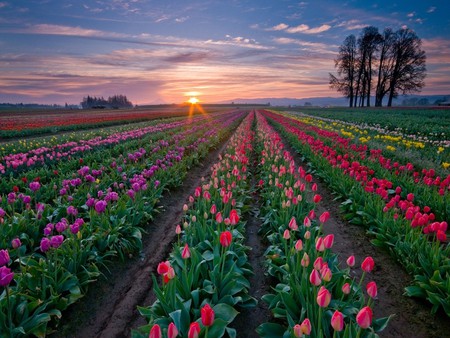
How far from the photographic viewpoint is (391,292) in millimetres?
3932

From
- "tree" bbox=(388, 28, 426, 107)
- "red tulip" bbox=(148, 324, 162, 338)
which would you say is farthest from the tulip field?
"tree" bbox=(388, 28, 426, 107)

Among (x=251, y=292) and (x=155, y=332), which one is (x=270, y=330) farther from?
(x=155, y=332)

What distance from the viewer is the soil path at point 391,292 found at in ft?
10.8

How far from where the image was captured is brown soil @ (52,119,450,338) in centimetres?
334

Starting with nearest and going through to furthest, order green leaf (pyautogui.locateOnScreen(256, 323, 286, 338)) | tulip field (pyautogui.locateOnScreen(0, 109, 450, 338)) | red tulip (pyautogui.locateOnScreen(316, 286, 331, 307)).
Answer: red tulip (pyautogui.locateOnScreen(316, 286, 331, 307)) < tulip field (pyautogui.locateOnScreen(0, 109, 450, 338)) < green leaf (pyautogui.locateOnScreen(256, 323, 286, 338))

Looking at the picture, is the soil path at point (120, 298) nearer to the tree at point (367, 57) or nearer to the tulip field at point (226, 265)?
the tulip field at point (226, 265)

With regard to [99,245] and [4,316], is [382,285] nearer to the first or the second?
[99,245]

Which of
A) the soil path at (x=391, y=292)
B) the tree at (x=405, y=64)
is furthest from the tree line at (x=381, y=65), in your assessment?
the soil path at (x=391, y=292)

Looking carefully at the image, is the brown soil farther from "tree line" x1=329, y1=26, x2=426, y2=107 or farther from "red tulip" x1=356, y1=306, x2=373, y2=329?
"tree line" x1=329, y1=26, x2=426, y2=107

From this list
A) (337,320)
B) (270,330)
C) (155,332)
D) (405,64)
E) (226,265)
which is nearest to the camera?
(155,332)

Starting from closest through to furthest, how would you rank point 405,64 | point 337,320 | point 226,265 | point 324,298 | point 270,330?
1. point 337,320
2. point 324,298
3. point 270,330
4. point 226,265
5. point 405,64

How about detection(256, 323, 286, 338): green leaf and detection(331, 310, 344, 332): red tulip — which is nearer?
detection(331, 310, 344, 332): red tulip

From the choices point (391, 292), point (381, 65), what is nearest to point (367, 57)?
point (381, 65)

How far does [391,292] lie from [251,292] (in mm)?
1758
